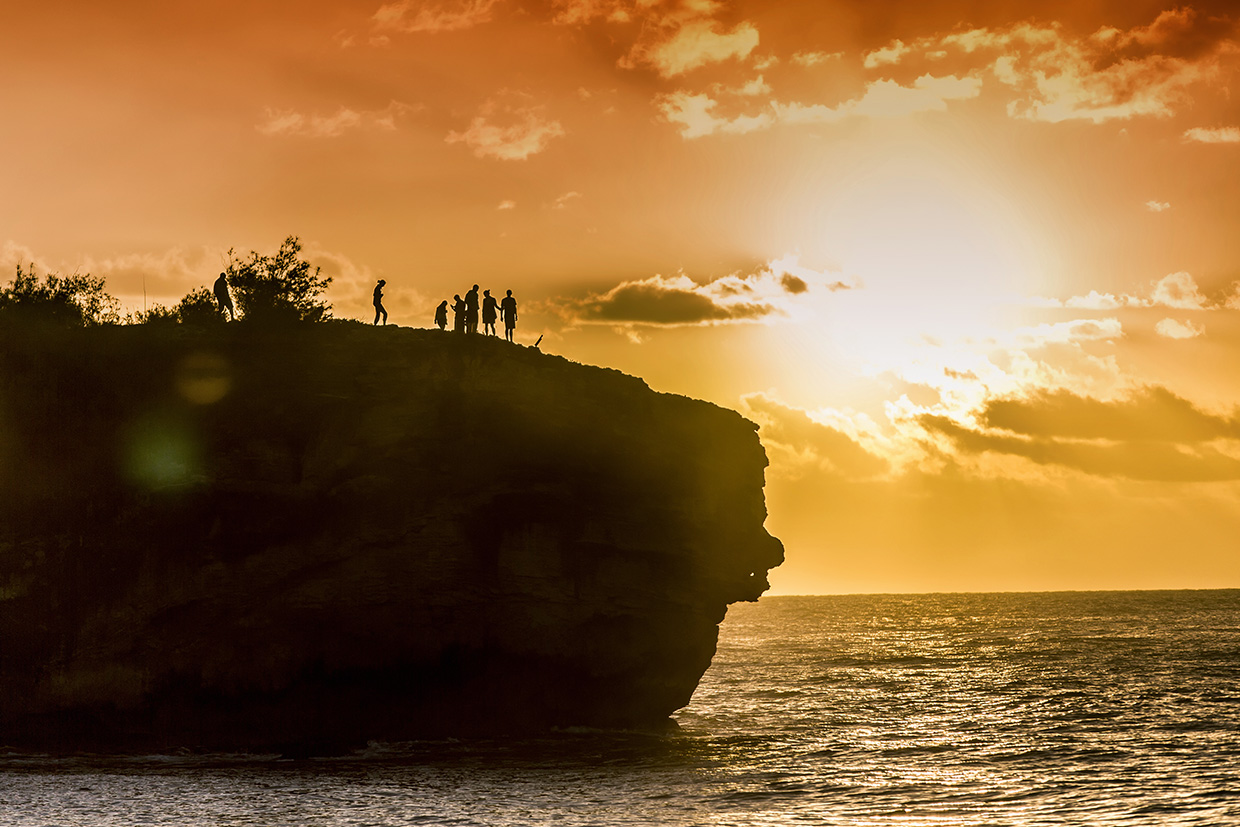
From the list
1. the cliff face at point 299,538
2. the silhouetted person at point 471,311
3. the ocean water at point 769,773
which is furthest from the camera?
the silhouetted person at point 471,311

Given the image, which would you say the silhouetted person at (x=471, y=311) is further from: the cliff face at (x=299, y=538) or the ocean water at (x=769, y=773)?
the ocean water at (x=769, y=773)

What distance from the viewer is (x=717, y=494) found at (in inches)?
1721

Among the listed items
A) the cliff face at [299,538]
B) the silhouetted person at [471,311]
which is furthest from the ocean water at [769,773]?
the silhouetted person at [471,311]

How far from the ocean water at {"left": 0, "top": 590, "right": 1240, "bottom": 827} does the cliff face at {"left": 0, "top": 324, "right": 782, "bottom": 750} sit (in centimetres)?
230

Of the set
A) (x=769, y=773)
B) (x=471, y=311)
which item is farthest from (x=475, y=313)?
(x=769, y=773)

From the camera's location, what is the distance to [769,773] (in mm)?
31922

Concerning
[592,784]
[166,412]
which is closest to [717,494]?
[592,784]

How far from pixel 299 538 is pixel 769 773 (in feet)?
53.9

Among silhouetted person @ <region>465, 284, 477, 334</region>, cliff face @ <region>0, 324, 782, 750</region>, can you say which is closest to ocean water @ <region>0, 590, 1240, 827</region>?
cliff face @ <region>0, 324, 782, 750</region>

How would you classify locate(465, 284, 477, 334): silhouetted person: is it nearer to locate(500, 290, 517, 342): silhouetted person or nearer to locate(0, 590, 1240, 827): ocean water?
locate(500, 290, 517, 342): silhouetted person

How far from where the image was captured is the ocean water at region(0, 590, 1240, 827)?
25.5 meters

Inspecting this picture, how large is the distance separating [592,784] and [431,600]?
9.91 meters

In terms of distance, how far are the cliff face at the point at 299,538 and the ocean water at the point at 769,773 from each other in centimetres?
230

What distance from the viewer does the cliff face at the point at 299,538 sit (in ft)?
115
